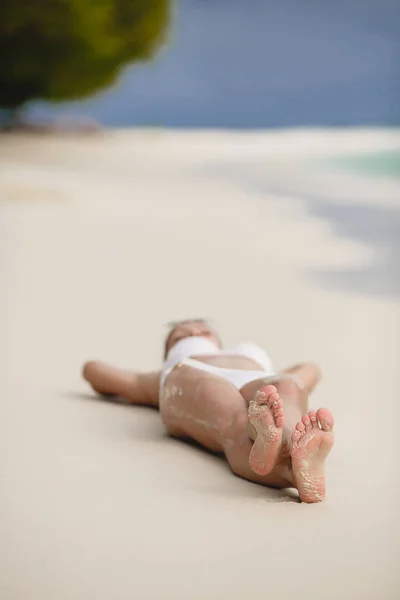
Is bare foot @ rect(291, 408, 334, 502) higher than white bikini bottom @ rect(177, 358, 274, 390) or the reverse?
the reverse

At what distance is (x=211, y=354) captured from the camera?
160 centimetres

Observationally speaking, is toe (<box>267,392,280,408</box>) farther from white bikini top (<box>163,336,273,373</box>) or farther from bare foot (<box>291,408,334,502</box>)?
white bikini top (<box>163,336,273,373</box>)

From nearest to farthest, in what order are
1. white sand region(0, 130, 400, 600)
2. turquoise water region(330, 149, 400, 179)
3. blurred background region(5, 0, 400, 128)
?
white sand region(0, 130, 400, 600)
blurred background region(5, 0, 400, 128)
turquoise water region(330, 149, 400, 179)

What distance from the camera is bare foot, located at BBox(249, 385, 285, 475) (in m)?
1.19

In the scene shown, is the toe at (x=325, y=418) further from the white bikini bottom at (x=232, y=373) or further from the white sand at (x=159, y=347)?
the white bikini bottom at (x=232, y=373)

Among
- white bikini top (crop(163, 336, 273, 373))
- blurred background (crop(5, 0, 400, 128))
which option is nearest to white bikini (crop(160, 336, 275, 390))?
white bikini top (crop(163, 336, 273, 373))

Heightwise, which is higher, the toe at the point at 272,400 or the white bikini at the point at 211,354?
the white bikini at the point at 211,354

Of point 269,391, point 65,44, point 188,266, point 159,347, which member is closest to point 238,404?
point 269,391

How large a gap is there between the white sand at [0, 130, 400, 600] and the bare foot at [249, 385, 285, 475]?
0.19 feet

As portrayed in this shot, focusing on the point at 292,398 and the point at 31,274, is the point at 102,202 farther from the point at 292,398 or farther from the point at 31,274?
the point at 292,398

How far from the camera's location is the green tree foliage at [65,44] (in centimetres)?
462

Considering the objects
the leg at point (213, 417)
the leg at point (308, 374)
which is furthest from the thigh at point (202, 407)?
the leg at point (308, 374)

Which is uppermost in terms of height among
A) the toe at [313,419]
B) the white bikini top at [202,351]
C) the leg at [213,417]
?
the white bikini top at [202,351]

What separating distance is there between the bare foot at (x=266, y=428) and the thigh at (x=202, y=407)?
0.35 feet
